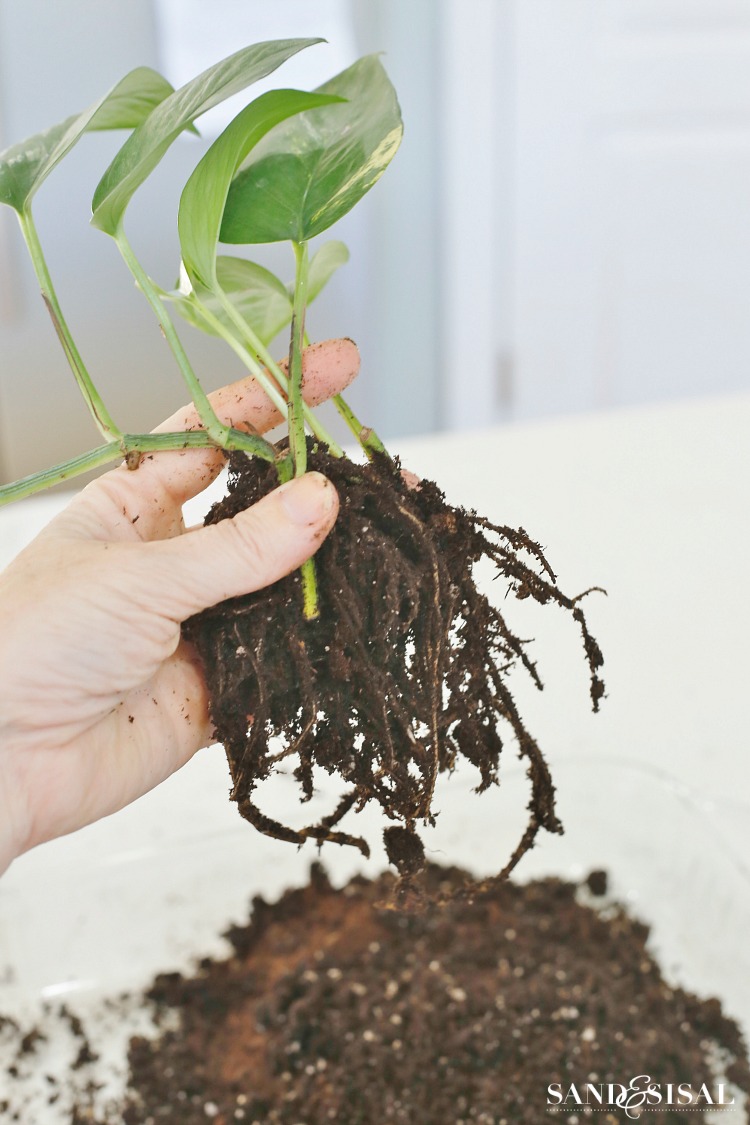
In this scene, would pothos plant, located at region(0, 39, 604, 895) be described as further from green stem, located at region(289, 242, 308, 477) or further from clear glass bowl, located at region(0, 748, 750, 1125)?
clear glass bowl, located at region(0, 748, 750, 1125)

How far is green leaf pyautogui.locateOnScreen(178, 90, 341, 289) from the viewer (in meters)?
0.44

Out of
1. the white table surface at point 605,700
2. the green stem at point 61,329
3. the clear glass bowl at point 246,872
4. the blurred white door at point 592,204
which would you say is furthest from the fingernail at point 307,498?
the blurred white door at point 592,204

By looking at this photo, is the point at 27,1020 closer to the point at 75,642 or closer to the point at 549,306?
the point at 75,642

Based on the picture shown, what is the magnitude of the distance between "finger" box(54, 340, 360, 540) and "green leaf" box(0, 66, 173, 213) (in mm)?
178

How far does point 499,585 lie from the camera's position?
662mm

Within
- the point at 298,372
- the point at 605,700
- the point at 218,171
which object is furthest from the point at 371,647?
the point at 605,700

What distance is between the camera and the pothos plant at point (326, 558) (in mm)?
518

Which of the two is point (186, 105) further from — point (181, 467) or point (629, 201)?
point (629, 201)

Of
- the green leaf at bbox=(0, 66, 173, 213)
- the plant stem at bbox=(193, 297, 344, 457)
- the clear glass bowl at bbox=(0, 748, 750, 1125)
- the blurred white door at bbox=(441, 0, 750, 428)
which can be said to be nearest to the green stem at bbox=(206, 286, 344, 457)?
the plant stem at bbox=(193, 297, 344, 457)

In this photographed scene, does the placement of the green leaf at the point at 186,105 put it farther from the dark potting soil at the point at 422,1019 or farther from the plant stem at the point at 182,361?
the dark potting soil at the point at 422,1019

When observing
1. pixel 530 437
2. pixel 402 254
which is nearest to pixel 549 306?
pixel 402 254

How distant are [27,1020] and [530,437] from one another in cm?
93

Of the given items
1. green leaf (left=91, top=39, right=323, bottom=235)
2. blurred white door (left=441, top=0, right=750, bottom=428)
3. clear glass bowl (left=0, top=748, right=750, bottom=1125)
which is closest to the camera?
green leaf (left=91, top=39, right=323, bottom=235)

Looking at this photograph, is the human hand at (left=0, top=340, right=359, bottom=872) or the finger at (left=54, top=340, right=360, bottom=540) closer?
the human hand at (left=0, top=340, right=359, bottom=872)
